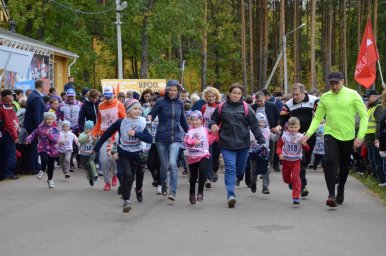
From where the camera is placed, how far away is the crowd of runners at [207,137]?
11008 mm

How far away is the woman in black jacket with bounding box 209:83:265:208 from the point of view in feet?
37.1

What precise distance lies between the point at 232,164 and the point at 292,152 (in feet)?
3.38

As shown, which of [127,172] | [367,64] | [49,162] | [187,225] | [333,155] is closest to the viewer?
[187,225]

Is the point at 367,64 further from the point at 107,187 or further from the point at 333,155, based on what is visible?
the point at 333,155

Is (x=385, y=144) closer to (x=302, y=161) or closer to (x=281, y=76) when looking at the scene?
(x=302, y=161)

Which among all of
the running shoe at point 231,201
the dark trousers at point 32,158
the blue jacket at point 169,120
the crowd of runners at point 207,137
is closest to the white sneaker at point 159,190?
the crowd of runners at point 207,137

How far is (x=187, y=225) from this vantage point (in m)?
9.40

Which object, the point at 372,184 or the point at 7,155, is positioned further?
the point at 7,155

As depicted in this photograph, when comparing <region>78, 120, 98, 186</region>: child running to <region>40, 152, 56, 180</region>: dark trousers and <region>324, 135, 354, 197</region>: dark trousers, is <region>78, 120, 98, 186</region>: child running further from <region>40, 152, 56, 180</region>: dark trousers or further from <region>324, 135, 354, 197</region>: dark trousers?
<region>324, 135, 354, 197</region>: dark trousers

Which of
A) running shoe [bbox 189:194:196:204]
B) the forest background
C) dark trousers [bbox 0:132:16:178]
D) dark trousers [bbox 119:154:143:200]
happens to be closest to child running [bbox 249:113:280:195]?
running shoe [bbox 189:194:196:204]

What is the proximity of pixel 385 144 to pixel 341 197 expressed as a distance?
1826 millimetres

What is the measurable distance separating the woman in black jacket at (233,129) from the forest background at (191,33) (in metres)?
22.6

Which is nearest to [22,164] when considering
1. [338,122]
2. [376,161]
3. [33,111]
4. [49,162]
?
[33,111]

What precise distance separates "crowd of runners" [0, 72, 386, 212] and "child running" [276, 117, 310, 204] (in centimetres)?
2
